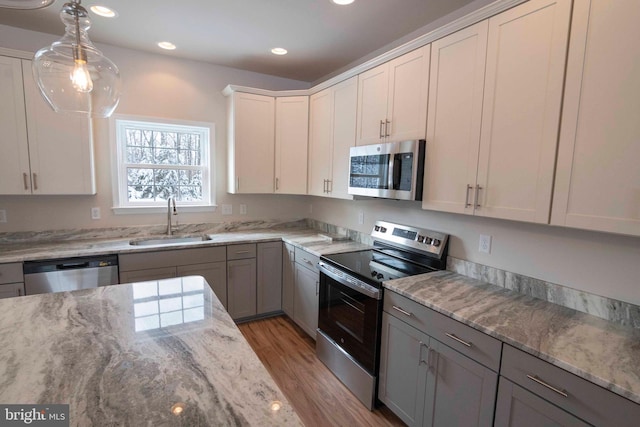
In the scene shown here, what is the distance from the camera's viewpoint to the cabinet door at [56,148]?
2.56 metres

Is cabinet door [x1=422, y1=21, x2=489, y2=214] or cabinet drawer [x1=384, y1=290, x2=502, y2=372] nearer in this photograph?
cabinet drawer [x1=384, y1=290, x2=502, y2=372]

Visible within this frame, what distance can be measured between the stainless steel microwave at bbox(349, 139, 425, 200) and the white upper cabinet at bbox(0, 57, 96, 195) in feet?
7.77

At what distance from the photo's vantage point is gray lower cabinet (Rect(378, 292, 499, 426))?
4.85ft

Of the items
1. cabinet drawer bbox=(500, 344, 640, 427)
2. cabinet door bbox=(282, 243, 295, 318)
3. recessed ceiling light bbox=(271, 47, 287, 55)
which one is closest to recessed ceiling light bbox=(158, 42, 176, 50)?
recessed ceiling light bbox=(271, 47, 287, 55)

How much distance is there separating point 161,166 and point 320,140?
172 centimetres

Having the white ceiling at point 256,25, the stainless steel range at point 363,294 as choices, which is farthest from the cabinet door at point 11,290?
the stainless steel range at point 363,294

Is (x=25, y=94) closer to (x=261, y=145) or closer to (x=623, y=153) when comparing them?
(x=261, y=145)

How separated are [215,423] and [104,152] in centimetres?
310

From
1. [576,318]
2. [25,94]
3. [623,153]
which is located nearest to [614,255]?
[576,318]

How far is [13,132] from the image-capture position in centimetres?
251

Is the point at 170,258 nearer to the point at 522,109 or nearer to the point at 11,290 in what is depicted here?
the point at 11,290

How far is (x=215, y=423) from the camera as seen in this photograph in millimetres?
782

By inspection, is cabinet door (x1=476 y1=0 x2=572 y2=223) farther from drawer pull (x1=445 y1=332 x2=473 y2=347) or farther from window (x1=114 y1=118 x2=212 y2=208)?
window (x1=114 y1=118 x2=212 y2=208)

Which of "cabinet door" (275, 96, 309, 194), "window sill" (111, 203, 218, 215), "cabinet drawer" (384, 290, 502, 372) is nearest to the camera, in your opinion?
"cabinet drawer" (384, 290, 502, 372)
